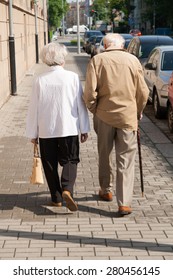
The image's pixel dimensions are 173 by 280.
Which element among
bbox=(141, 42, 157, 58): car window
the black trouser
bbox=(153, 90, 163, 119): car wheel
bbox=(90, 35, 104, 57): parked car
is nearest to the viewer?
the black trouser

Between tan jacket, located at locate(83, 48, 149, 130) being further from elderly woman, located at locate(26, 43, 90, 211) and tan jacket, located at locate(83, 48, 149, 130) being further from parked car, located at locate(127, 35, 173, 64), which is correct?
parked car, located at locate(127, 35, 173, 64)

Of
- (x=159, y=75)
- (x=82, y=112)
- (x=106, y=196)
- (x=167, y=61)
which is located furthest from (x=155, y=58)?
(x=82, y=112)

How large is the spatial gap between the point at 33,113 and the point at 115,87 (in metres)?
0.87

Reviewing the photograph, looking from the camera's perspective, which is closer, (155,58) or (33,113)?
(33,113)

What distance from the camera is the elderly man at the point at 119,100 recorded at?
561 centimetres

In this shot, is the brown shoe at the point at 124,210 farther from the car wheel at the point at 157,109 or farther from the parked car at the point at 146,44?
the parked car at the point at 146,44

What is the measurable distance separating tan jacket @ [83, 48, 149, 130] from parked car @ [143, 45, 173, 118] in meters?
6.16

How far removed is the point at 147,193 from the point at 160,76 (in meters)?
6.25

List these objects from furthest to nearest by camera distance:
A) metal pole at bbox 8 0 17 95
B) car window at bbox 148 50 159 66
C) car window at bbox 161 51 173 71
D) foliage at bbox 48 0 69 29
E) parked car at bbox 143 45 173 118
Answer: foliage at bbox 48 0 69 29
metal pole at bbox 8 0 17 95
car window at bbox 148 50 159 66
car window at bbox 161 51 173 71
parked car at bbox 143 45 173 118

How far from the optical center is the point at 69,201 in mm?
5742

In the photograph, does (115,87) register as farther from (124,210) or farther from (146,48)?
(146,48)

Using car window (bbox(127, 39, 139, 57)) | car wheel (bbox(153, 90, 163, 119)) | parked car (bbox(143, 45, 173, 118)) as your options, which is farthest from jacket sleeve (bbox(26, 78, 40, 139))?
car window (bbox(127, 39, 139, 57))

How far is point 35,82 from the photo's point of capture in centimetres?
571

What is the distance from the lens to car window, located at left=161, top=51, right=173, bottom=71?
12.9 m
